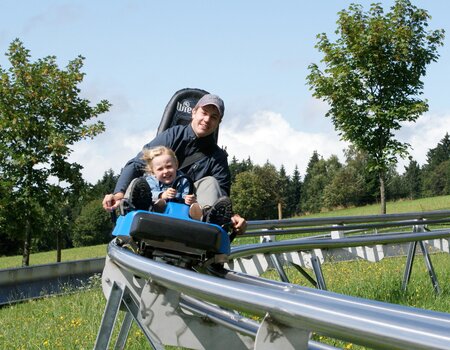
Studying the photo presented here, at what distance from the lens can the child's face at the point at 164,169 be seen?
4.64m

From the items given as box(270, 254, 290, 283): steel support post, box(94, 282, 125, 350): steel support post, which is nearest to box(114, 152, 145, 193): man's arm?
box(270, 254, 290, 283): steel support post

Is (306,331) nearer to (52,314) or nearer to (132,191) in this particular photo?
(132,191)

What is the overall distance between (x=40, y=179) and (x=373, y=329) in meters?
29.0

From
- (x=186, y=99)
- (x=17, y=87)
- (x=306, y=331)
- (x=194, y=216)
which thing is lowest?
(x=306, y=331)

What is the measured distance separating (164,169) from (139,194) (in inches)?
23.4

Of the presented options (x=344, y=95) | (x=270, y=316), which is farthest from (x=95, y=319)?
(x=344, y=95)

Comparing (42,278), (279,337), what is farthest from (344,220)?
(42,278)

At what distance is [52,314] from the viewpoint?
8109 mm

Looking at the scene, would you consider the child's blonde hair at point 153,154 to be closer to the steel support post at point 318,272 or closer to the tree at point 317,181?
the steel support post at point 318,272

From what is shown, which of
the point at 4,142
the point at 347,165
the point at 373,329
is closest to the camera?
the point at 373,329

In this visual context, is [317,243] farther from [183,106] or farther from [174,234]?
[174,234]

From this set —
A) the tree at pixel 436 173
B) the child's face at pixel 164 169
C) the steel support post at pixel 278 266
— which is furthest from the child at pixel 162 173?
the tree at pixel 436 173

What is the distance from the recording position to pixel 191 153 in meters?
5.24

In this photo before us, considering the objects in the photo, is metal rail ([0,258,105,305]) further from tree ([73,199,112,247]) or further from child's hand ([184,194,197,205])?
tree ([73,199,112,247])
